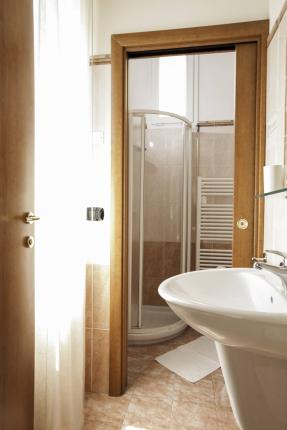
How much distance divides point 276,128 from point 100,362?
156cm

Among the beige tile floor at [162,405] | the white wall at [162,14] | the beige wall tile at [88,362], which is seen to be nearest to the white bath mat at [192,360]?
the beige tile floor at [162,405]

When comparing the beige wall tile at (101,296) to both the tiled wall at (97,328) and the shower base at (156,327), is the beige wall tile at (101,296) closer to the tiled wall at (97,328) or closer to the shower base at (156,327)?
the tiled wall at (97,328)

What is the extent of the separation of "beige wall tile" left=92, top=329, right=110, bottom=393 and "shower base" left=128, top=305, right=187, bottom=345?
629 millimetres

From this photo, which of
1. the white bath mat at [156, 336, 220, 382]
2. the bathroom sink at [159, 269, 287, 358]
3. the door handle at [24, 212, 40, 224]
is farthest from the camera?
the white bath mat at [156, 336, 220, 382]

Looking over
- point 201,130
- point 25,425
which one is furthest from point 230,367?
point 201,130

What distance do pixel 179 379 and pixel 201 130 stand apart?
2.21m

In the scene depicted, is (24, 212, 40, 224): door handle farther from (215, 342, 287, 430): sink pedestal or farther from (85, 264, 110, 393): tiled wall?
(215, 342, 287, 430): sink pedestal

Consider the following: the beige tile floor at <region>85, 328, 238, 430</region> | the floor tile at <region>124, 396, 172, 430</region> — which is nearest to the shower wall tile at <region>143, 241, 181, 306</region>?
the beige tile floor at <region>85, 328, 238, 430</region>

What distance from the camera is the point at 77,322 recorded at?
142cm

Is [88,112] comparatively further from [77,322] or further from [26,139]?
[77,322]

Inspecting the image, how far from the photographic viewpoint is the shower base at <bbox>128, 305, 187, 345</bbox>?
2365 millimetres

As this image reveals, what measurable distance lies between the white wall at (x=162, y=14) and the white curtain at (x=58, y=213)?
26 cm

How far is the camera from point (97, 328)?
1.75 m

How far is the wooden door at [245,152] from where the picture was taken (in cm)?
160
